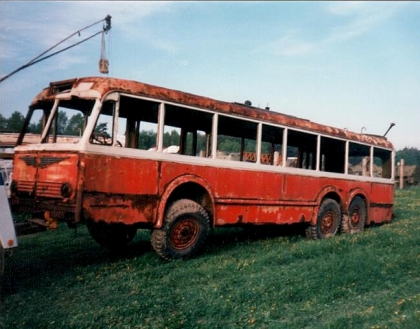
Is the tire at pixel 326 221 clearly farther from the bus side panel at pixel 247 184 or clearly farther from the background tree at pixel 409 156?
the background tree at pixel 409 156

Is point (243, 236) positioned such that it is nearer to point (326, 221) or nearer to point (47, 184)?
point (326, 221)

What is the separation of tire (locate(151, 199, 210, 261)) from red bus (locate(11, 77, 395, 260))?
0.06ft

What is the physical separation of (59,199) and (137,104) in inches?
81.2

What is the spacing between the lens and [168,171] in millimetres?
6496

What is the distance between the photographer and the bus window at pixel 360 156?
35.8 ft

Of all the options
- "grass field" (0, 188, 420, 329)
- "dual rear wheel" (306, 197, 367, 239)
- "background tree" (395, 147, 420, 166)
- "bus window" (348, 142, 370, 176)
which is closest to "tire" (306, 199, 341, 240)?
"dual rear wheel" (306, 197, 367, 239)

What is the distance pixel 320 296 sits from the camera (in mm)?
5023

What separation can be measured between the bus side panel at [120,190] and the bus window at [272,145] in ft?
9.85

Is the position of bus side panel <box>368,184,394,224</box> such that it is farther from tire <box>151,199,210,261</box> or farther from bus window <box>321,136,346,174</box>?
tire <box>151,199,210,261</box>

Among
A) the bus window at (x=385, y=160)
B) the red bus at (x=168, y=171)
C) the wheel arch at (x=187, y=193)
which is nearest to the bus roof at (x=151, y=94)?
the red bus at (x=168, y=171)

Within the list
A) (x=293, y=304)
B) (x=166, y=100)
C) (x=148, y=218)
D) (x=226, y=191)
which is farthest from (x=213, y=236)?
(x=293, y=304)

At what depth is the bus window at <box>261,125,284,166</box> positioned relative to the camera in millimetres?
8641

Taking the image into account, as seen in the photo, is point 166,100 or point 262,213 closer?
point 166,100

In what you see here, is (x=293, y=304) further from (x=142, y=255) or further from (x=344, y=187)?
(x=344, y=187)
